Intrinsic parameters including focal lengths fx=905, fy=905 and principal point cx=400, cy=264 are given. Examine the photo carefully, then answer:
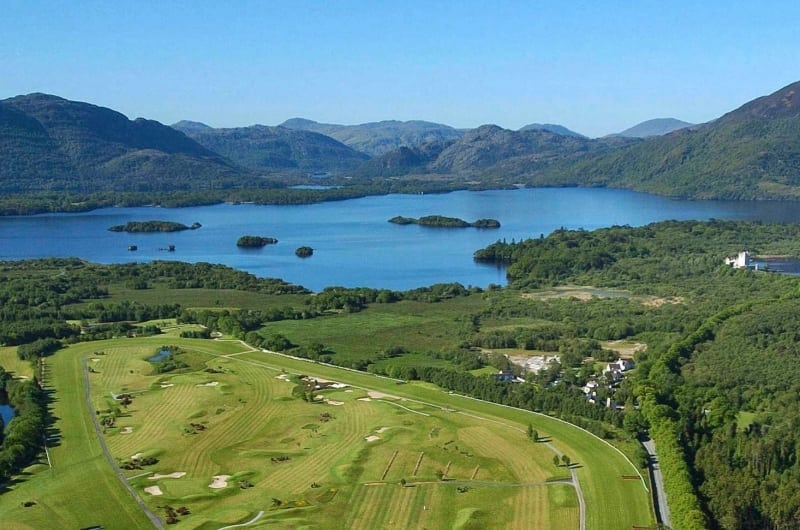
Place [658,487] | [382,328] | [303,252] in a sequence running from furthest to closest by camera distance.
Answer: [303,252], [382,328], [658,487]

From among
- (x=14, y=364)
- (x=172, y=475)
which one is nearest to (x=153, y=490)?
(x=172, y=475)

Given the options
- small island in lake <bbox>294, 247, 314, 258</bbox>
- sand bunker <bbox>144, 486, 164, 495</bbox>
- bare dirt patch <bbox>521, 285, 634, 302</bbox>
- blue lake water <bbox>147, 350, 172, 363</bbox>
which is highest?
small island in lake <bbox>294, 247, 314, 258</bbox>

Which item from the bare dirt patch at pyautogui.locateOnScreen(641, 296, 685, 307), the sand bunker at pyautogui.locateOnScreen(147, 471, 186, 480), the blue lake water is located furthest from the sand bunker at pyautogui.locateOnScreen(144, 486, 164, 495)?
the bare dirt patch at pyautogui.locateOnScreen(641, 296, 685, 307)

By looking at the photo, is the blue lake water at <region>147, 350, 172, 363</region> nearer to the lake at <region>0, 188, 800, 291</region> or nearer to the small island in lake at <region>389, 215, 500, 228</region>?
the lake at <region>0, 188, 800, 291</region>

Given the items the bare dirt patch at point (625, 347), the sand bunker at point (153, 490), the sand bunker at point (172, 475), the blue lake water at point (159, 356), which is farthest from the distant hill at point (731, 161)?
the sand bunker at point (153, 490)

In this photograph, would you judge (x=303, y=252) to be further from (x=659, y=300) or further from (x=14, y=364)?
(x=14, y=364)

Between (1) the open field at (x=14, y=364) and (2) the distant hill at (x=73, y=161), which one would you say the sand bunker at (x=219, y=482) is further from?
(2) the distant hill at (x=73, y=161)
